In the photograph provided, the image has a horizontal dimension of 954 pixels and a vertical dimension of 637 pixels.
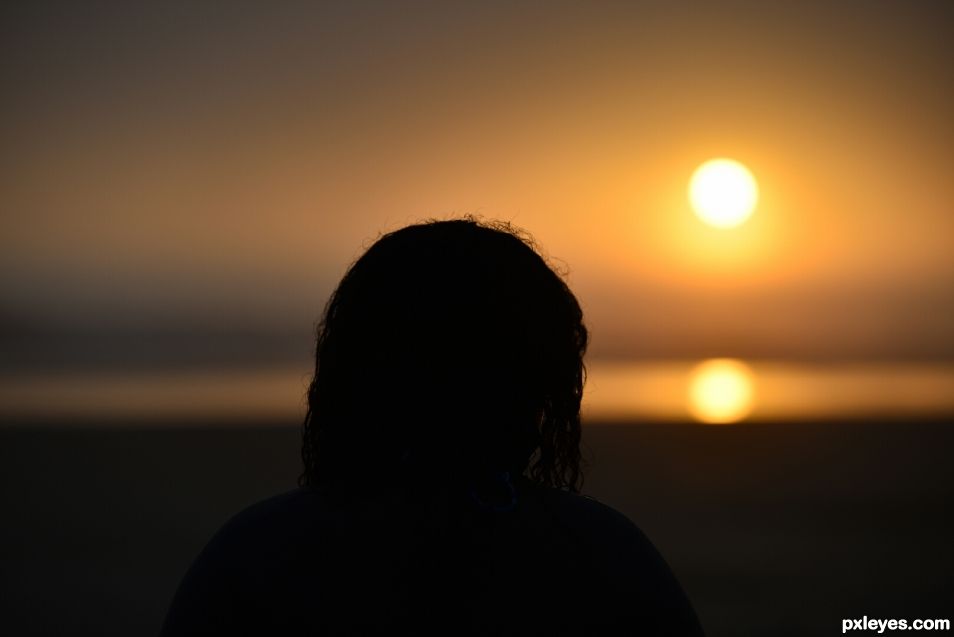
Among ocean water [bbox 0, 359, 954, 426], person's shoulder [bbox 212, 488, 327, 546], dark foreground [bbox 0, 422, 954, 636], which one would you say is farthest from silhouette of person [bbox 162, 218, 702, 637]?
ocean water [bbox 0, 359, 954, 426]

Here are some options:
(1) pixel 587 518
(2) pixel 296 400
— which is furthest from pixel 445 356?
(2) pixel 296 400

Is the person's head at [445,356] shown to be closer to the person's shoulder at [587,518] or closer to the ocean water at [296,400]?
the person's shoulder at [587,518]

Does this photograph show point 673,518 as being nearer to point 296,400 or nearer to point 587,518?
point 587,518

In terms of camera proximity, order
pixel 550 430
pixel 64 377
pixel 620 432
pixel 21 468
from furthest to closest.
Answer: pixel 64 377
pixel 620 432
pixel 21 468
pixel 550 430

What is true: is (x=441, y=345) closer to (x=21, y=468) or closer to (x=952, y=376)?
(x=21, y=468)

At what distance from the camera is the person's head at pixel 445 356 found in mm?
1637

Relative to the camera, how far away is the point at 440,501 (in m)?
1.53

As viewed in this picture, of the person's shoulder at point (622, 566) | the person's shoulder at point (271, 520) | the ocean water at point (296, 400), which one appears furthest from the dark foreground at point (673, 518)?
the ocean water at point (296, 400)

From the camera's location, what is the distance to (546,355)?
5.59ft

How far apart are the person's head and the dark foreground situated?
4.83 m

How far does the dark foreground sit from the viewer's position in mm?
6500

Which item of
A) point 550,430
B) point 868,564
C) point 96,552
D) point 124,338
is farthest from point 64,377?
point 124,338

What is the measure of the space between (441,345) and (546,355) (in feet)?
0.66

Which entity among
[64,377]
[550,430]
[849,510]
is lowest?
[550,430]
